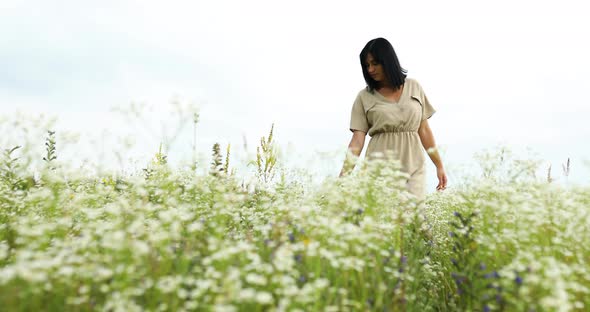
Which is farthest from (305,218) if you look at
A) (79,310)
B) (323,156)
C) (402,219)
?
(79,310)

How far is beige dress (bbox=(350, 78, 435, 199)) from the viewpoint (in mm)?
5527

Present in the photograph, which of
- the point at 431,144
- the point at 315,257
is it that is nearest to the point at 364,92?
the point at 431,144

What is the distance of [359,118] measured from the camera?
5887 mm

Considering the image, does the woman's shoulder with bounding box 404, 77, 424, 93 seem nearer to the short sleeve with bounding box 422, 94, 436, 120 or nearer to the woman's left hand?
the short sleeve with bounding box 422, 94, 436, 120

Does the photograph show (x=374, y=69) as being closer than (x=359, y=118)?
Yes

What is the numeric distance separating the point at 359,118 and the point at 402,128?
0.59 meters

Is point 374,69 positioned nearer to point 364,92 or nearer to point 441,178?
point 364,92

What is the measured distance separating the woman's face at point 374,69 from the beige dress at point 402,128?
0.71 ft

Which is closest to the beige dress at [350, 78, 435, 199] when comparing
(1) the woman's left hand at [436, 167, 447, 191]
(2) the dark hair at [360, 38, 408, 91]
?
(2) the dark hair at [360, 38, 408, 91]

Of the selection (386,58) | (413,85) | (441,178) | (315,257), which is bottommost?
(315,257)

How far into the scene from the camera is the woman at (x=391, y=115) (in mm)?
5543

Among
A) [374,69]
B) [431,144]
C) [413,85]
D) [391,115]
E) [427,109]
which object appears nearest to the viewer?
[391,115]

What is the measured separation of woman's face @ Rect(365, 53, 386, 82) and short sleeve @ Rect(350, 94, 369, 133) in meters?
0.38

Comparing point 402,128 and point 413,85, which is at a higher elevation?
point 413,85
